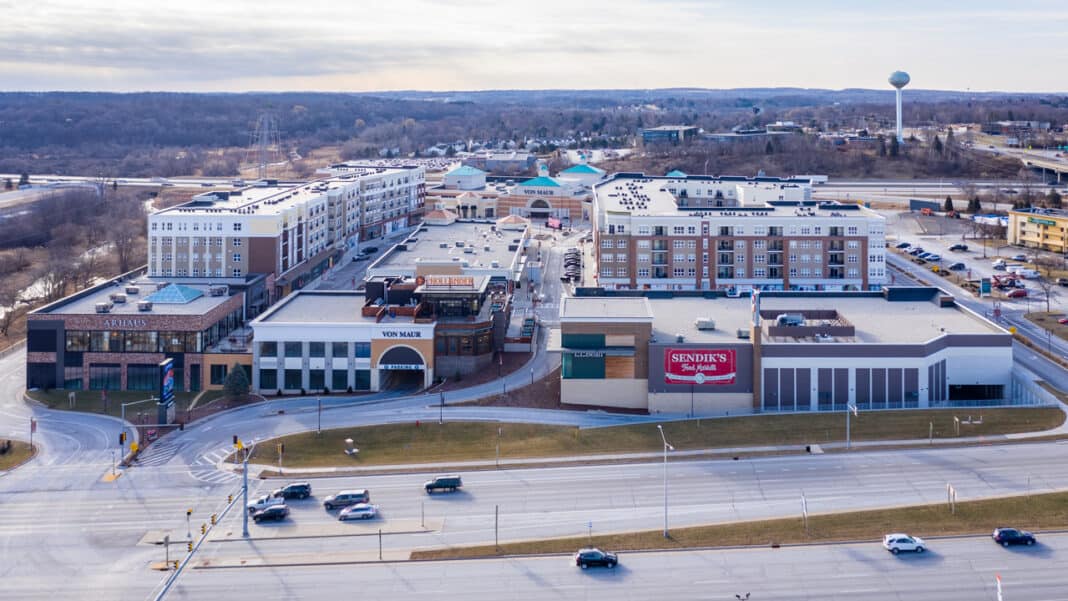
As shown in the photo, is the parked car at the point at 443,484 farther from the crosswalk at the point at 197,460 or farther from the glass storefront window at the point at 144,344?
the glass storefront window at the point at 144,344

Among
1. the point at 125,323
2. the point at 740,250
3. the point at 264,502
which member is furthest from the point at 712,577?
the point at 740,250

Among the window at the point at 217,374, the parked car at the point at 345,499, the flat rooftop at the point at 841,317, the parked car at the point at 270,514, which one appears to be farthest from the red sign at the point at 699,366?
the window at the point at 217,374

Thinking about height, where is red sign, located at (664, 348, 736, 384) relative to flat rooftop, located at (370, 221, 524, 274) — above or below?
below

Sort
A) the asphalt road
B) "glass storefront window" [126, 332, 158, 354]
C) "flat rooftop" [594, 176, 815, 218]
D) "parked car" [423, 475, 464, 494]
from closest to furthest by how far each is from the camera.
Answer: the asphalt road → "parked car" [423, 475, 464, 494] → "glass storefront window" [126, 332, 158, 354] → "flat rooftop" [594, 176, 815, 218]

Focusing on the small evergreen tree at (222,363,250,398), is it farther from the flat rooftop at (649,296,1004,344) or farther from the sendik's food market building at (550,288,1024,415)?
the flat rooftop at (649,296,1004,344)

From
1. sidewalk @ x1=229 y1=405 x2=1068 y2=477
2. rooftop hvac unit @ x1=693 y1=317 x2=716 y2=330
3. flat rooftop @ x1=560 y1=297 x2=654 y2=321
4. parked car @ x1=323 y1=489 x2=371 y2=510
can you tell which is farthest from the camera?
rooftop hvac unit @ x1=693 y1=317 x2=716 y2=330

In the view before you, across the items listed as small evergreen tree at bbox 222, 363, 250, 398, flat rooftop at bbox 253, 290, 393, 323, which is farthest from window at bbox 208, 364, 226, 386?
flat rooftop at bbox 253, 290, 393, 323

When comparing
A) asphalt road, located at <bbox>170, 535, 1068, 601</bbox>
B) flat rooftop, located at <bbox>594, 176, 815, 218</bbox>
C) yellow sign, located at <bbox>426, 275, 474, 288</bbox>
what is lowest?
asphalt road, located at <bbox>170, 535, 1068, 601</bbox>

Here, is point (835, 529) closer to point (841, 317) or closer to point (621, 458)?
point (621, 458)
